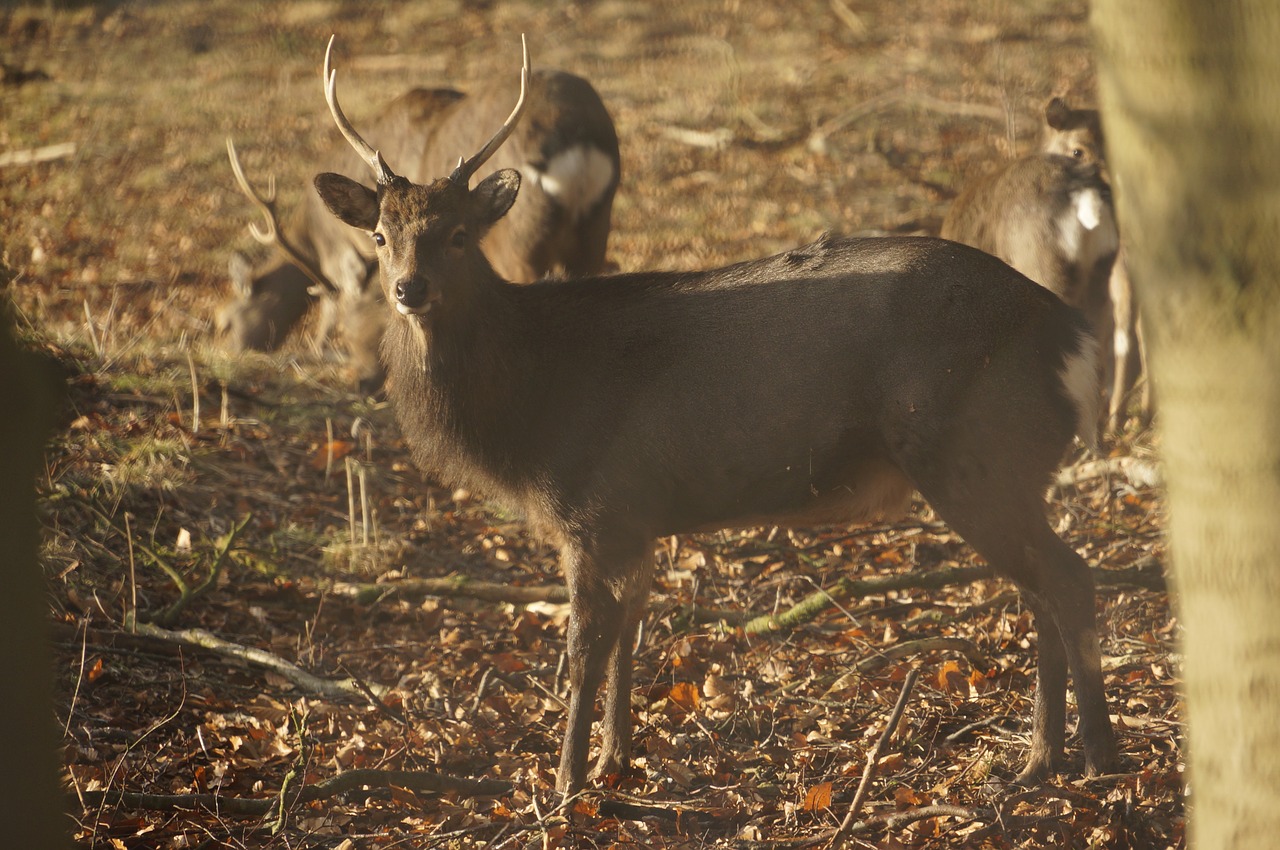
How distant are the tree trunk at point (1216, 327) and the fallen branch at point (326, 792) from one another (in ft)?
9.17

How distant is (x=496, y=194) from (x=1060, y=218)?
11.4 feet

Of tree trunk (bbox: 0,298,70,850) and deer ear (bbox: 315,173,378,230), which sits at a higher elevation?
deer ear (bbox: 315,173,378,230)

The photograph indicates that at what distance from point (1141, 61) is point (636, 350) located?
8.86 feet

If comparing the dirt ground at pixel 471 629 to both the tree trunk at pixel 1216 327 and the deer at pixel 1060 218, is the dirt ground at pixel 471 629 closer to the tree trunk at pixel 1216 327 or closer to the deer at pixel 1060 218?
the deer at pixel 1060 218

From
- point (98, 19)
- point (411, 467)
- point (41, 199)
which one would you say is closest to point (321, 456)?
point (411, 467)

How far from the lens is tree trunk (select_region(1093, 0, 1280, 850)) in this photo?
2.62 metres

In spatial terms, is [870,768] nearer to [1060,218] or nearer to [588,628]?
[588,628]

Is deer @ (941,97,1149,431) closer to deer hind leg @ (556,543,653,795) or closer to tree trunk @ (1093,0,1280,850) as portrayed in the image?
deer hind leg @ (556,543,653,795)

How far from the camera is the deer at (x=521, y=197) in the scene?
27.6 feet

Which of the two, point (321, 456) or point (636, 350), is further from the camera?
point (321, 456)

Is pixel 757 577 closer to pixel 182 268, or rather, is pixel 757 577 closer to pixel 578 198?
pixel 578 198

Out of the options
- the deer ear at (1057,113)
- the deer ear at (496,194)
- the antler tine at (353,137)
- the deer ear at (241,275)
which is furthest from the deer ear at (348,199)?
the deer ear at (241,275)

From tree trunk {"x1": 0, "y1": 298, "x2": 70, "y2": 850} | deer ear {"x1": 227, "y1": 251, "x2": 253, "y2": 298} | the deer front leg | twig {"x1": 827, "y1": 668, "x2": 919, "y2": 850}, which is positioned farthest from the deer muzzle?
deer ear {"x1": 227, "y1": 251, "x2": 253, "y2": 298}

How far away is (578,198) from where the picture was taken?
27.9 ft
